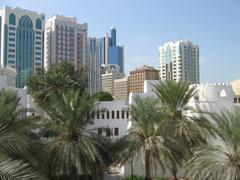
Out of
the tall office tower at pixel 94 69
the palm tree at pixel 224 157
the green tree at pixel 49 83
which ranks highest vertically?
the tall office tower at pixel 94 69

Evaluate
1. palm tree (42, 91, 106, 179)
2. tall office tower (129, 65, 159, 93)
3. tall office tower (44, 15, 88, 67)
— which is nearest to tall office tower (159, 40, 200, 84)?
tall office tower (129, 65, 159, 93)

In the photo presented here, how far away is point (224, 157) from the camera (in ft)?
47.7

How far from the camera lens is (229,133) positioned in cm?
1473

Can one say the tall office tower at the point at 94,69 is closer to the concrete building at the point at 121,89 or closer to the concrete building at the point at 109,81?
the concrete building at the point at 121,89

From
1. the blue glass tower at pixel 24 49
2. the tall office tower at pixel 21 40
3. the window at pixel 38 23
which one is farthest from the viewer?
the window at pixel 38 23

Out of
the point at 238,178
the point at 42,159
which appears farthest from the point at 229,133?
the point at 42,159

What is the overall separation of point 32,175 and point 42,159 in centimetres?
532

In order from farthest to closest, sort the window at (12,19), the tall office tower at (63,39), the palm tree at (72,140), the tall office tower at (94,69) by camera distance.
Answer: the tall office tower at (94,69)
the tall office tower at (63,39)
the window at (12,19)
the palm tree at (72,140)

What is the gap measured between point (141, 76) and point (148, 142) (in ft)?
322

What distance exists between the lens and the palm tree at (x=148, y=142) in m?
19.1

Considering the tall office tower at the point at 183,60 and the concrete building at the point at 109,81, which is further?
the concrete building at the point at 109,81

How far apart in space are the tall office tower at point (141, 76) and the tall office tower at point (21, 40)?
98.8 ft

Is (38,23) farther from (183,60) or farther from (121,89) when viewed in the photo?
(183,60)

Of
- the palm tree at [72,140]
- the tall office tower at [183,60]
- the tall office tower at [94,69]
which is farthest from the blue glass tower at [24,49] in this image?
the palm tree at [72,140]
